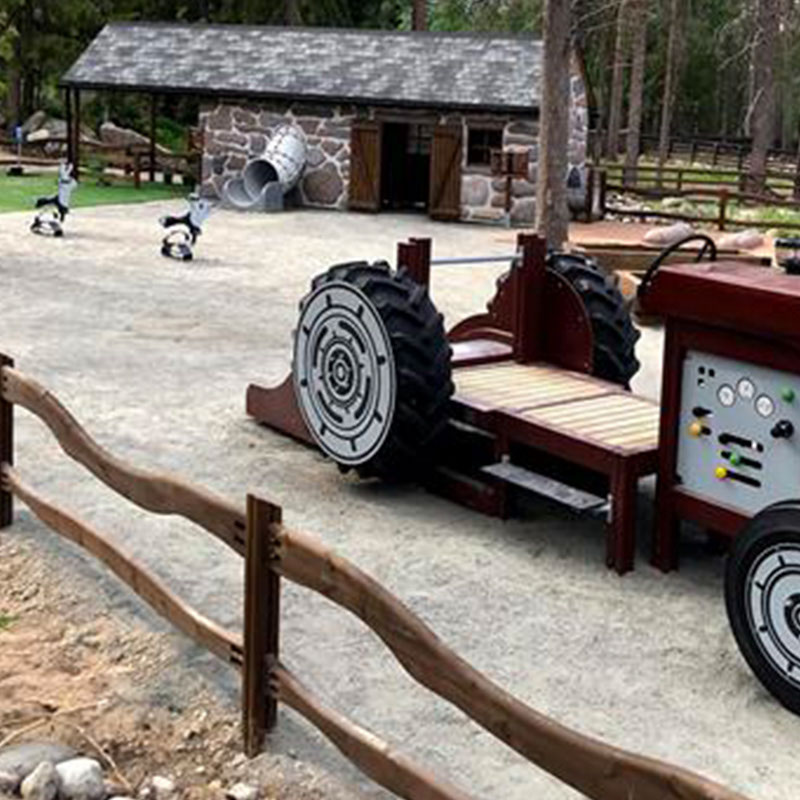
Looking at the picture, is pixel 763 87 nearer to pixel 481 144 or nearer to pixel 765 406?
pixel 481 144

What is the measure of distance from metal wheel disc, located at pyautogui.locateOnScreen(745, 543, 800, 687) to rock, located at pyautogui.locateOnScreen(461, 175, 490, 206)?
63.2 ft

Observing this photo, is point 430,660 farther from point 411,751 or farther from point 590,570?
point 590,570

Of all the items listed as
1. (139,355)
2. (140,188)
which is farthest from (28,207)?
(139,355)

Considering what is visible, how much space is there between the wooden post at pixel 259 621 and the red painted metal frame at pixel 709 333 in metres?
1.90

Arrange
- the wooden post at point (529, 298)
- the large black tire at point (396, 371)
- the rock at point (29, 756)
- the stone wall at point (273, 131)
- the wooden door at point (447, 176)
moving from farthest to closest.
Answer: the stone wall at point (273, 131) → the wooden door at point (447, 176) → the wooden post at point (529, 298) → the large black tire at point (396, 371) → the rock at point (29, 756)

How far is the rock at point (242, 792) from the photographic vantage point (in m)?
3.85

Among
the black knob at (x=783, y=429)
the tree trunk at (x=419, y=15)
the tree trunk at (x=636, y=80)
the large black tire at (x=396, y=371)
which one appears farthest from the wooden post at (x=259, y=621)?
the tree trunk at (x=419, y=15)

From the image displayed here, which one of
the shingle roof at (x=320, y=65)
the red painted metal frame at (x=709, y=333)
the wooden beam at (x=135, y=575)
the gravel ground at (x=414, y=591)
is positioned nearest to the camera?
the gravel ground at (x=414, y=591)

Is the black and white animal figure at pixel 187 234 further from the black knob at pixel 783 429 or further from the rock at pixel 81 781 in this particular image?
the rock at pixel 81 781

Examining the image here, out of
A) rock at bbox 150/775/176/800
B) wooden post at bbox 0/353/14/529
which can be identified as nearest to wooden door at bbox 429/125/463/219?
wooden post at bbox 0/353/14/529

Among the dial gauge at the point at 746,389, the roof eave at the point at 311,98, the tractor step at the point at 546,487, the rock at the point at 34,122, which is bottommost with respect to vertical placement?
the tractor step at the point at 546,487

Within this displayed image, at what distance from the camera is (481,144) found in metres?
23.7

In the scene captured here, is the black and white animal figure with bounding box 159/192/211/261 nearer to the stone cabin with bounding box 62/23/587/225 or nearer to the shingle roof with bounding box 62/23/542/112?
the stone cabin with bounding box 62/23/587/225

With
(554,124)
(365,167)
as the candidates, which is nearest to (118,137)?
(365,167)
